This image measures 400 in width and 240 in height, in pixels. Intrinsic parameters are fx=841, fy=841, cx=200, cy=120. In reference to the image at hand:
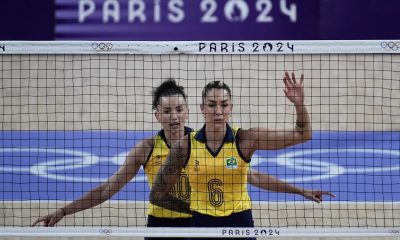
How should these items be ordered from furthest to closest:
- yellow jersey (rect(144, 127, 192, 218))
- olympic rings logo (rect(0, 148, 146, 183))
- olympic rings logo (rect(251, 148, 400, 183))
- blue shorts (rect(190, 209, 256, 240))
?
1. olympic rings logo (rect(251, 148, 400, 183))
2. olympic rings logo (rect(0, 148, 146, 183))
3. yellow jersey (rect(144, 127, 192, 218))
4. blue shorts (rect(190, 209, 256, 240))

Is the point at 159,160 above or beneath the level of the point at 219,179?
above

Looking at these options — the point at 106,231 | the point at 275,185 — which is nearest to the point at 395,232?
the point at 275,185

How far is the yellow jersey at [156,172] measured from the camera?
784 centimetres

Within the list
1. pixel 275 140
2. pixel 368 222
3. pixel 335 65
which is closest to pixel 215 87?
pixel 275 140

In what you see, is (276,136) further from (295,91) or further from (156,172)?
(156,172)

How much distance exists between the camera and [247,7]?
53.2 feet

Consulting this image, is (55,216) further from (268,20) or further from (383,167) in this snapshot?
(268,20)

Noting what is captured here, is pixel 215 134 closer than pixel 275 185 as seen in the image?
Yes

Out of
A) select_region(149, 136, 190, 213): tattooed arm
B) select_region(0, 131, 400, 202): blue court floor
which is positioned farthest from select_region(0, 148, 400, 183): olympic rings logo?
select_region(149, 136, 190, 213): tattooed arm

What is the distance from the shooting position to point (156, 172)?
792 cm

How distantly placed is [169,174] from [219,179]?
460 mm

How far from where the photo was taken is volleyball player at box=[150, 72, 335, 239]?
748 centimetres

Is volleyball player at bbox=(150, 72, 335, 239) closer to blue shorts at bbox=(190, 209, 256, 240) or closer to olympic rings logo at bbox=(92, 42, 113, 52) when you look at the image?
blue shorts at bbox=(190, 209, 256, 240)

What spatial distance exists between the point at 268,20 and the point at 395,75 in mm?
3044
